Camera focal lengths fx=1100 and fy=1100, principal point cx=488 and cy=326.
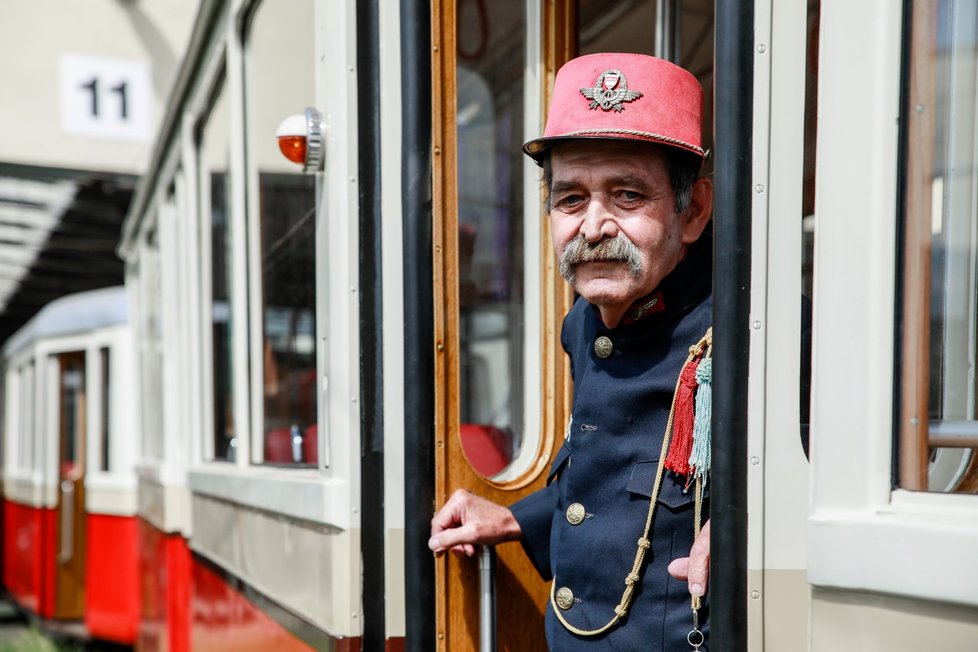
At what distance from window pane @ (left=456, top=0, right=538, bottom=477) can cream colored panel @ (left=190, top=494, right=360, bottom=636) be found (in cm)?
39

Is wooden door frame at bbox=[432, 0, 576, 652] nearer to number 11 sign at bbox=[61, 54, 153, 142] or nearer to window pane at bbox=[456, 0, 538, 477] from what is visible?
window pane at bbox=[456, 0, 538, 477]

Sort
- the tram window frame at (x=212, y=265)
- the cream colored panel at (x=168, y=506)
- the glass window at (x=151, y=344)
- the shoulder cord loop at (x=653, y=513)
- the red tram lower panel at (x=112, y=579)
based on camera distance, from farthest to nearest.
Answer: the red tram lower panel at (x=112, y=579) → the glass window at (x=151, y=344) → the cream colored panel at (x=168, y=506) → the tram window frame at (x=212, y=265) → the shoulder cord loop at (x=653, y=513)

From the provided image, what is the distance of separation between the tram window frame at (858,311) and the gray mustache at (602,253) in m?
0.49

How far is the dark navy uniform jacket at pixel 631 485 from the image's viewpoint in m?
1.59

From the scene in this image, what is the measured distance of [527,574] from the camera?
2.09 metres

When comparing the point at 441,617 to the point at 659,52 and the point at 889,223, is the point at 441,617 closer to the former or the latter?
the point at 889,223

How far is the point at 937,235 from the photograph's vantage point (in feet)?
3.65

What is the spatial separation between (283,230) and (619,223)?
109cm

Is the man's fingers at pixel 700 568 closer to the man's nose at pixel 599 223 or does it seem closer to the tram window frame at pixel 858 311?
the tram window frame at pixel 858 311

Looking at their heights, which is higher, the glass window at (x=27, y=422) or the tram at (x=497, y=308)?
the tram at (x=497, y=308)

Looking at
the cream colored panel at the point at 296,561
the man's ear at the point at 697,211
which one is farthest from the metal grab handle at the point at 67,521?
the man's ear at the point at 697,211

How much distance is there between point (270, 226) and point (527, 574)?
3.51 ft

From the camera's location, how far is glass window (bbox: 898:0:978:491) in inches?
42.9

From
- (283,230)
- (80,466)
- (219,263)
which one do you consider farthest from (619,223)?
(80,466)
